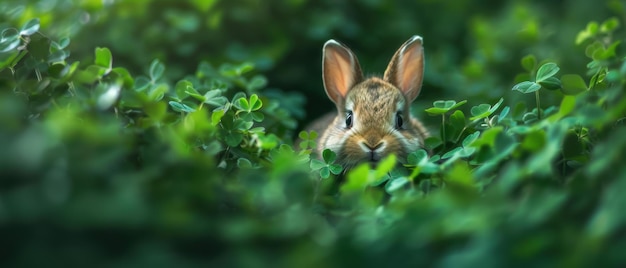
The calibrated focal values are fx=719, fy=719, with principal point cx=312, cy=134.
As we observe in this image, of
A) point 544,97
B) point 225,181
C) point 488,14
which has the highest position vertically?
point 488,14

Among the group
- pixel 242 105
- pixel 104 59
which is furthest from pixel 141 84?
pixel 242 105

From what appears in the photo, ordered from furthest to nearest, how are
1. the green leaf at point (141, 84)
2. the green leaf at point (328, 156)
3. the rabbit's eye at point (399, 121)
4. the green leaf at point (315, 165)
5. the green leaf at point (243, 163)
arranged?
the rabbit's eye at point (399, 121)
the green leaf at point (141, 84)
the green leaf at point (328, 156)
the green leaf at point (315, 165)
the green leaf at point (243, 163)

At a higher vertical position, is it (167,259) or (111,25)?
(111,25)

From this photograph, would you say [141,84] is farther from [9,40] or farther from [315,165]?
[315,165]

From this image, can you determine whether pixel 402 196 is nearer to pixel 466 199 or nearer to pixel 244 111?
pixel 466 199

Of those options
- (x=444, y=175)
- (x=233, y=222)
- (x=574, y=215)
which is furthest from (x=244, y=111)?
(x=574, y=215)

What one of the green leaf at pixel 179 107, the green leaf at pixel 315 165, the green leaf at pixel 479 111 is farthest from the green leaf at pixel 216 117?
the green leaf at pixel 479 111

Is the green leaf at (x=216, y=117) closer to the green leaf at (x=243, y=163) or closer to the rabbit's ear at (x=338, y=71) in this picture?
the green leaf at (x=243, y=163)
